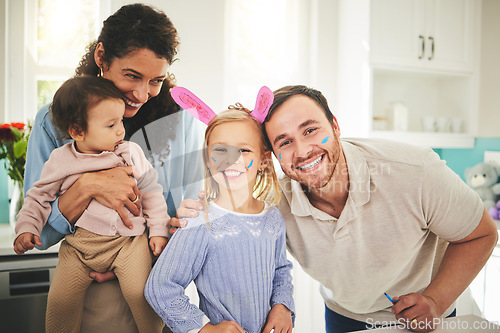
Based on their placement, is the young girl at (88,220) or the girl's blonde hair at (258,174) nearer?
the young girl at (88,220)

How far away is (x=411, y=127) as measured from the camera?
8.23ft

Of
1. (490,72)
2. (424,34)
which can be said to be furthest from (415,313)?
(490,72)

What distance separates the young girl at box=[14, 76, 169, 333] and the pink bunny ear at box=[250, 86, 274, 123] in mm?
336

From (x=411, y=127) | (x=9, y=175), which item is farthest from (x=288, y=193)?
(x=411, y=127)

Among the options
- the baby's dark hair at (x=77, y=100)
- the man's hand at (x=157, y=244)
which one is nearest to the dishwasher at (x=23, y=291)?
the man's hand at (x=157, y=244)

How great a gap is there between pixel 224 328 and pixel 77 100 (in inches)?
24.8

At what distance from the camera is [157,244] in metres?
0.93

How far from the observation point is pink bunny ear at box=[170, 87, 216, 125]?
94 cm

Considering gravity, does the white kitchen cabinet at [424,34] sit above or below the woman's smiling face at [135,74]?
above

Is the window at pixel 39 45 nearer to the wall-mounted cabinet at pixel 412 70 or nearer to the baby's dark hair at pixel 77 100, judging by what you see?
the baby's dark hair at pixel 77 100

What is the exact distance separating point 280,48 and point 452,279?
3.76 feet

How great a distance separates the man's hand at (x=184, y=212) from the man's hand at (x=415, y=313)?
0.61m

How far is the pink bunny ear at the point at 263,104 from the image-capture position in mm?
996

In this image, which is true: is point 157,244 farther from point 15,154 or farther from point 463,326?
point 463,326
